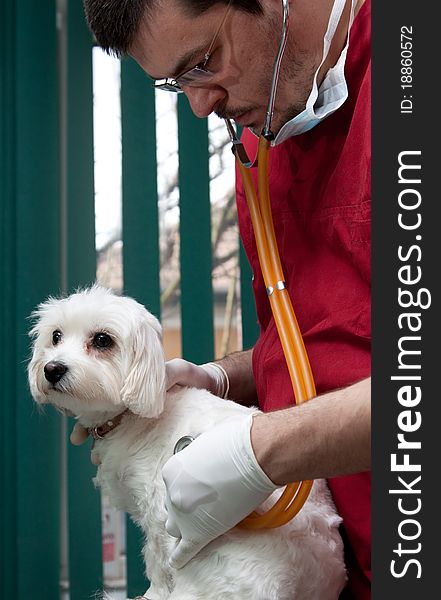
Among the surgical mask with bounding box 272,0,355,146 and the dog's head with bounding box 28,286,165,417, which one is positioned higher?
the surgical mask with bounding box 272,0,355,146

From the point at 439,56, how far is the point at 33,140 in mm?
1603

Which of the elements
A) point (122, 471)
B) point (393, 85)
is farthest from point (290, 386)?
point (393, 85)

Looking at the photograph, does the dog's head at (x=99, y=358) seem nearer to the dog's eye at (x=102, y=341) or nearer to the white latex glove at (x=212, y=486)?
the dog's eye at (x=102, y=341)

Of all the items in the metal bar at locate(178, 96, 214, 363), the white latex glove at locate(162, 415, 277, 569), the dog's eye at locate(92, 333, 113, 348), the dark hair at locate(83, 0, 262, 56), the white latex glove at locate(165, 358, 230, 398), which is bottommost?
the white latex glove at locate(162, 415, 277, 569)

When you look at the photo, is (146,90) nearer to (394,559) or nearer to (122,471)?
(122,471)

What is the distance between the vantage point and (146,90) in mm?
2168

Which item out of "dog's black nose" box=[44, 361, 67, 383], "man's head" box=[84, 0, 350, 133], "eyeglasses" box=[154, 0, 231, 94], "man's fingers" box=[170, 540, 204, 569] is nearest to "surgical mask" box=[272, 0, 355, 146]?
"man's head" box=[84, 0, 350, 133]

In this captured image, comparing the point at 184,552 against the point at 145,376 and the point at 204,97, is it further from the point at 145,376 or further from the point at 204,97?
the point at 204,97

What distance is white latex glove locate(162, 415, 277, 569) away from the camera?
904 mm

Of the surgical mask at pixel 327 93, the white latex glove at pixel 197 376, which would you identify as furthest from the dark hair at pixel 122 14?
the white latex glove at pixel 197 376

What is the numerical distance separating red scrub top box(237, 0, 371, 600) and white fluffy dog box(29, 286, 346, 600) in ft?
0.22

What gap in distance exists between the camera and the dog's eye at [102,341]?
1.21 meters

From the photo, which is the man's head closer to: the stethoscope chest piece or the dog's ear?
the dog's ear

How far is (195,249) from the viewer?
2158 mm
